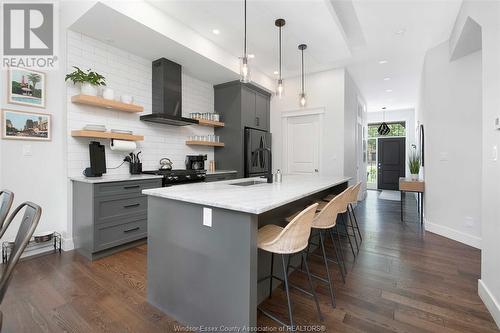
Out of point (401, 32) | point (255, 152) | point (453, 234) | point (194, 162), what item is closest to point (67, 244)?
point (194, 162)

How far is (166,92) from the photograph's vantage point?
12.2 ft

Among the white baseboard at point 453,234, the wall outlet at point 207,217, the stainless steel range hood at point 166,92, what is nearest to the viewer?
the wall outlet at point 207,217

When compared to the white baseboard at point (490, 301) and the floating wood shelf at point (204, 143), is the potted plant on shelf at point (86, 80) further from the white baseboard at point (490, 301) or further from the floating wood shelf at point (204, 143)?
the white baseboard at point (490, 301)

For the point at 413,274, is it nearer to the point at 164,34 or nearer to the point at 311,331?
the point at 311,331

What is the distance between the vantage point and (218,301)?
59.9 inches

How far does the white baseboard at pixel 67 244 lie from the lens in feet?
9.60

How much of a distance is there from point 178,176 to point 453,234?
407cm

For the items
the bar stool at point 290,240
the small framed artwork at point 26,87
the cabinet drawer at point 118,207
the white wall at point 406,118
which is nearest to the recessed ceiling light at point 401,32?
the bar stool at point 290,240

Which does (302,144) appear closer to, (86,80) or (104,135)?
(104,135)

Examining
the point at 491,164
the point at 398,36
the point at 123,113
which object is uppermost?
the point at 398,36

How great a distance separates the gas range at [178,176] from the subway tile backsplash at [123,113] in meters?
0.50

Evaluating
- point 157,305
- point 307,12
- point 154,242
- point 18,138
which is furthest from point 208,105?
point 157,305

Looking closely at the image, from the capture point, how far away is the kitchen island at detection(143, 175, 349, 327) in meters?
1.42

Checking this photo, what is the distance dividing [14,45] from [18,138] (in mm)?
1047
